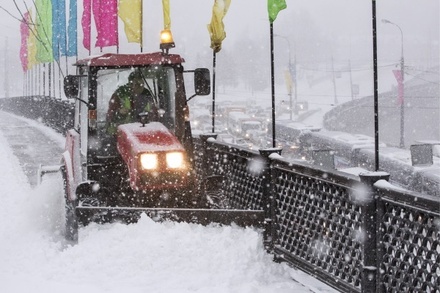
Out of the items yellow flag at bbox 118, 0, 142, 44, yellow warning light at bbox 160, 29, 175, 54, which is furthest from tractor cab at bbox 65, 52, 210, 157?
yellow flag at bbox 118, 0, 142, 44

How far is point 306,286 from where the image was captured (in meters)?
5.94

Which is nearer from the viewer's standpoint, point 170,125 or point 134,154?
point 134,154

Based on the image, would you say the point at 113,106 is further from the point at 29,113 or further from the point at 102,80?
the point at 29,113

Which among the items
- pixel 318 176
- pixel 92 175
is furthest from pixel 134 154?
pixel 318 176

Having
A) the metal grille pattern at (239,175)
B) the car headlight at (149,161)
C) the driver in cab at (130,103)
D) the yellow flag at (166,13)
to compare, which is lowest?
→ the metal grille pattern at (239,175)

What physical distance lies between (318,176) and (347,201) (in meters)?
0.52

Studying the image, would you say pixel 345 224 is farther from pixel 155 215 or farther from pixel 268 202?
pixel 155 215

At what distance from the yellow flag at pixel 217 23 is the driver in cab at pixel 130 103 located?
10.0ft

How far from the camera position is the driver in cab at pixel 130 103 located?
7792 millimetres

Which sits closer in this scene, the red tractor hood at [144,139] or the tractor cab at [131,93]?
the red tractor hood at [144,139]

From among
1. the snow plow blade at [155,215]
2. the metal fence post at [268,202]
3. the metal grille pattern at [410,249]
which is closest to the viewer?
the metal grille pattern at [410,249]

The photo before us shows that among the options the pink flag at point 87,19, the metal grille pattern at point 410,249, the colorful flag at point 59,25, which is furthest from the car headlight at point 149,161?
the colorful flag at point 59,25

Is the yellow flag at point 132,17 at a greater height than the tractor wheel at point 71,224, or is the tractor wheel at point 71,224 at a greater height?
the yellow flag at point 132,17

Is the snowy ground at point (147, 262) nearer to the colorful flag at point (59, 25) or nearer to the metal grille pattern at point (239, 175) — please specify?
the metal grille pattern at point (239, 175)
